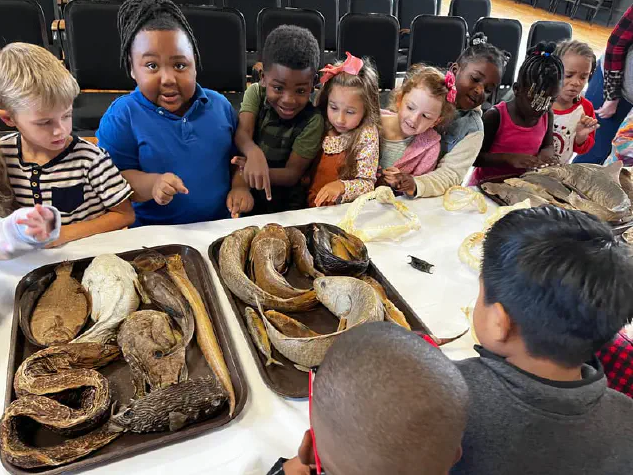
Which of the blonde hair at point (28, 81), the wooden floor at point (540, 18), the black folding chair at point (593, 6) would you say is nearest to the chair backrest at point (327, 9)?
the blonde hair at point (28, 81)

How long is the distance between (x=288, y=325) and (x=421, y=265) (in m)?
0.53

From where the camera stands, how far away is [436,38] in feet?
12.3

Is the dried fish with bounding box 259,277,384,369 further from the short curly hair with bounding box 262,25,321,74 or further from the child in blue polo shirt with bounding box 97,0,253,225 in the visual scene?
the short curly hair with bounding box 262,25,321,74

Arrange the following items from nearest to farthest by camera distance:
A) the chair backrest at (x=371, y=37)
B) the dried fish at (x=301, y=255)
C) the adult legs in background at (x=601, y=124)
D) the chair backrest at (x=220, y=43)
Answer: the dried fish at (x=301, y=255) → the chair backrest at (x=220, y=43) → the adult legs in background at (x=601, y=124) → the chair backrest at (x=371, y=37)

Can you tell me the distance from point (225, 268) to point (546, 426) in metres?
0.86

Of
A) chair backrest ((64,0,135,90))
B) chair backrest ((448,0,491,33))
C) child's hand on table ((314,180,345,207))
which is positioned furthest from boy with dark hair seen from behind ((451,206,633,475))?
chair backrest ((448,0,491,33))

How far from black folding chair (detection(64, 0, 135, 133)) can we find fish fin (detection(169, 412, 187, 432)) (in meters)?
2.43

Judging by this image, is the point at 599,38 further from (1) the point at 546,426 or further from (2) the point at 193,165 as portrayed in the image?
(1) the point at 546,426

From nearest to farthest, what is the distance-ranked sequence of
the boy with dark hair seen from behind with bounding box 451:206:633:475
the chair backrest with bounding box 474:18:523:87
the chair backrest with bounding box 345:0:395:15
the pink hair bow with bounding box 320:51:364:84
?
the boy with dark hair seen from behind with bounding box 451:206:633:475 < the pink hair bow with bounding box 320:51:364:84 < the chair backrest with bounding box 474:18:523:87 < the chair backrest with bounding box 345:0:395:15

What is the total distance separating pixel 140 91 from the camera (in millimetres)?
1572

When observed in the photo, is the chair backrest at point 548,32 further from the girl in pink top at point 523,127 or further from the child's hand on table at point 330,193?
the child's hand on table at point 330,193

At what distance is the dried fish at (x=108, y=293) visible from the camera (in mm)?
1058

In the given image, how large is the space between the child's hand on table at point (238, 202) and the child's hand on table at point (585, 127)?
1.86m

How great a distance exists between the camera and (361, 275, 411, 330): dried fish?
3.75 ft
